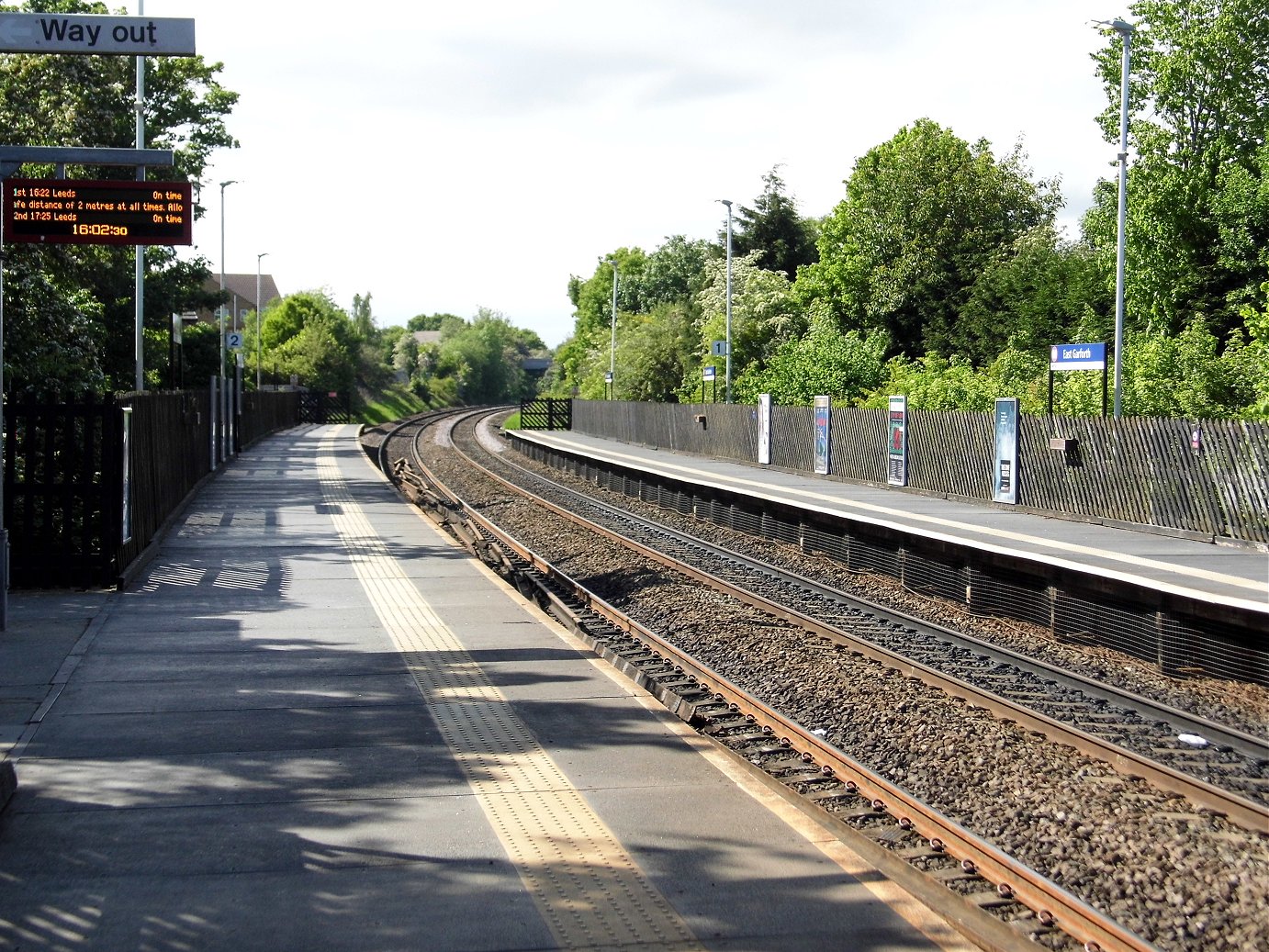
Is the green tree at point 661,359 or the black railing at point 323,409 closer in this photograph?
the green tree at point 661,359

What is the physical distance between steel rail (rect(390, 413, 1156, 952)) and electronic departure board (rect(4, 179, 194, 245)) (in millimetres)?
7560

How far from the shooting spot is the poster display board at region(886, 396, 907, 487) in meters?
24.5

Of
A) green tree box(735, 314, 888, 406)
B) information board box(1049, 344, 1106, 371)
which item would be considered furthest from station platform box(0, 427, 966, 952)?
green tree box(735, 314, 888, 406)

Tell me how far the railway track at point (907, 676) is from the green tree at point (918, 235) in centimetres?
3943

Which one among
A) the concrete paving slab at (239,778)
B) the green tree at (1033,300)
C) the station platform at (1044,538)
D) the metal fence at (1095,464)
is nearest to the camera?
the concrete paving slab at (239,778)

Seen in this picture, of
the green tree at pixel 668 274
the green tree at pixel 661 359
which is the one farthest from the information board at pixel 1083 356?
the green tree at pixel 668 274

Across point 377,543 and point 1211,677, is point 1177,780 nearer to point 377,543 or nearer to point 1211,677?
point 1211,677

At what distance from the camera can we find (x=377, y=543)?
61.7 feet

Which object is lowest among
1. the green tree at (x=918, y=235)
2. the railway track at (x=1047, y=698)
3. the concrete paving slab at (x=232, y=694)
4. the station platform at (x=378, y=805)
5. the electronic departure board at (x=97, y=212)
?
the railway track at (x=1047, y=698)

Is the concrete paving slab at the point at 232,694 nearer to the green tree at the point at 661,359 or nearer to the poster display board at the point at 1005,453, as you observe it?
the poster display board at the point at 1005,453

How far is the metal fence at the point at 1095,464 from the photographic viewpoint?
16453 mm

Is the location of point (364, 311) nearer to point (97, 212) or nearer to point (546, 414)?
point (546, 414)

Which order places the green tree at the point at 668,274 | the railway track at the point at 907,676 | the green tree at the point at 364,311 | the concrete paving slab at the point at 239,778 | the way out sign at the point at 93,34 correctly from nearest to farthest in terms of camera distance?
the railway track at the point at 907,676
the concrete paving slab at the point at 239,778
the way out sign at the point at 93,34
the green tree at the point at 668,274
the green tree at the point at 364,311

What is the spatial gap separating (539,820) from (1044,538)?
11.5 meters
